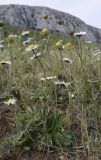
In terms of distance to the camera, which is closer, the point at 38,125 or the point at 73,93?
the point at 38,125

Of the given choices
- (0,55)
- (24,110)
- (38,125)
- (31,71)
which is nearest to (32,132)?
(38,125)

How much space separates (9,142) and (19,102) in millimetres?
488

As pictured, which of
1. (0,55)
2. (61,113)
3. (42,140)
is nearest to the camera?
(42,140)

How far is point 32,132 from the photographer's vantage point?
297 centimetres

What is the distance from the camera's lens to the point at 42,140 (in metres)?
2.91

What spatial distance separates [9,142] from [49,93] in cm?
59

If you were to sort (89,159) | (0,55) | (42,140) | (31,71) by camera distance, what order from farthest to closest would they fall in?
(0,55) < (31,71) < (42,140) < (89,159)

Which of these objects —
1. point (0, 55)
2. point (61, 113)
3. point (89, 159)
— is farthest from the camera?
point (0, 55)

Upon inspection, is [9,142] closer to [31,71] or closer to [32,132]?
[32,132]

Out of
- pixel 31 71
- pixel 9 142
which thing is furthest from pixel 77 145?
pixel 31 71

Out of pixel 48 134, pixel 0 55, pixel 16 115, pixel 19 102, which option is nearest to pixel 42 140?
pixel 48 134

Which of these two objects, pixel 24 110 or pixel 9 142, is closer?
pixel 9 142

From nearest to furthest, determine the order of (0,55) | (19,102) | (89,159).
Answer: (89,159) → (19,102) → (0,55)

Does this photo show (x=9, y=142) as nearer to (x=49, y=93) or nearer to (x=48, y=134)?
(x=48, y=134)
